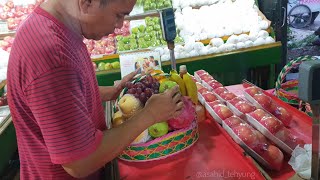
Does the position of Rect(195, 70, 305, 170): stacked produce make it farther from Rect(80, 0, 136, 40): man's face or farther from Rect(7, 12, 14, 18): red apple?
Rect(7, 12, 14, 18): red apple

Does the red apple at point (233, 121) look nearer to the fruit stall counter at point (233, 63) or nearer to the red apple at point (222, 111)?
the red apple at point (222, 111)

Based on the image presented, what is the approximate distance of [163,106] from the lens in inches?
51.7

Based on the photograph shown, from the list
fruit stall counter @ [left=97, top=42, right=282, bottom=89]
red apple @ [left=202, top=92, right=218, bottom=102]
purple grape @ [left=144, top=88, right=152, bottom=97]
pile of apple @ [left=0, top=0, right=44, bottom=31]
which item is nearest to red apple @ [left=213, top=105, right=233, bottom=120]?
red apple @ [left=202, top=92, right=218, bottom=102]

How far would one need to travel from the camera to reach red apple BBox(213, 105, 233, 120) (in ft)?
5.98

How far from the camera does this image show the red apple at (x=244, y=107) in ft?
5.95

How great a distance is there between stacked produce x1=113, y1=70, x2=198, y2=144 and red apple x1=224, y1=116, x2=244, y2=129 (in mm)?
207

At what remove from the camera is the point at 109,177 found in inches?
68.2

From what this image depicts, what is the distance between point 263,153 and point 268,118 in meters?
0.24

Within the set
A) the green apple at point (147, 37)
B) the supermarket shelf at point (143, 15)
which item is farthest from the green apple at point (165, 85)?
the supermarket shelf at point (143, 15)

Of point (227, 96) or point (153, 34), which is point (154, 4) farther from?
point (227, 96)

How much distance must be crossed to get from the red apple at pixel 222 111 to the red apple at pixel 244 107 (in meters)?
0.06

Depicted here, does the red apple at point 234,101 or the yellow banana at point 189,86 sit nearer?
the yellow banana at point 189,86

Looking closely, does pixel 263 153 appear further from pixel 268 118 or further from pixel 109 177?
pixel 109 177

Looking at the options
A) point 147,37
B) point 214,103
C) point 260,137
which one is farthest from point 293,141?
point 147,37
